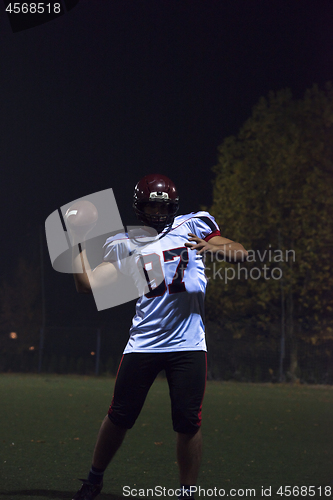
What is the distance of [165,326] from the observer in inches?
143

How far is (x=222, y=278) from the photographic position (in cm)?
1927

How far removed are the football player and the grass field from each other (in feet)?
3.02

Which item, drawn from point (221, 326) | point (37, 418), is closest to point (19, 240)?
point (221, 326)

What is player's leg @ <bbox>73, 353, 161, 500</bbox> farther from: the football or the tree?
the tree

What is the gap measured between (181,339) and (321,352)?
1586cm

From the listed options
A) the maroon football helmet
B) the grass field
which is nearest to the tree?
the grass field

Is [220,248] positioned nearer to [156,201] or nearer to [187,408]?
[156,201]

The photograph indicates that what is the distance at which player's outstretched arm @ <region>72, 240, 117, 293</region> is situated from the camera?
143 inches

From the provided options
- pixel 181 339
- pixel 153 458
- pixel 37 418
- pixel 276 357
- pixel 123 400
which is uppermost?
pixel 181 339

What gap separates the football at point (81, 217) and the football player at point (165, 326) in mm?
171

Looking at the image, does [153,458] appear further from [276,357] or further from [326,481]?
[276,357]

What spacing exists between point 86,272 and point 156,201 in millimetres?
647

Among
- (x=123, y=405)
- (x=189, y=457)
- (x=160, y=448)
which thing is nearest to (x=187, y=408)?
(x=189, y=457)

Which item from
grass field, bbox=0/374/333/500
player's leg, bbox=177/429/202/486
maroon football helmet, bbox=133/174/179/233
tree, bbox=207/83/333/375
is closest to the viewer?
player's leg, bbox=177/429/202/486
